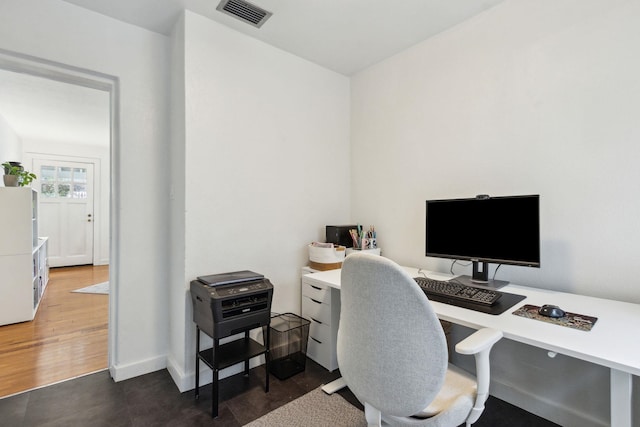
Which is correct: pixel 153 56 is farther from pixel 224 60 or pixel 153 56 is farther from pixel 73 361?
pixel 73 361

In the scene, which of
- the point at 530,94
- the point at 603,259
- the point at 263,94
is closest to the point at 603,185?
the point at 603,259

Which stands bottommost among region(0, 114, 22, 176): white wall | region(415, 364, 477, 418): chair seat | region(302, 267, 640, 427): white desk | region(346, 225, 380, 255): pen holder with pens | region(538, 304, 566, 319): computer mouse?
region(415, 364, 477, 418): chair seat

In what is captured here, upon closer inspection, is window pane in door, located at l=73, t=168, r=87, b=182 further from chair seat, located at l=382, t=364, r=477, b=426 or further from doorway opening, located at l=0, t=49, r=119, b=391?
chair seat, located at l=382, t=364, r=477, b=426

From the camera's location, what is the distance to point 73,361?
92.2 inches

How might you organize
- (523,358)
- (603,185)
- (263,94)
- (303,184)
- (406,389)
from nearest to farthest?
(406,389)
(603,185)
(523,358)
(263,94)
(303,184)

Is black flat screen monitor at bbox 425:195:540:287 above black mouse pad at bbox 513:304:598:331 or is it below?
above

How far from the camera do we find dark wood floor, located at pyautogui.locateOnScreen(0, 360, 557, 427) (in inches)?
66.1

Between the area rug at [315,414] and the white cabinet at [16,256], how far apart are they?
3.03 meters

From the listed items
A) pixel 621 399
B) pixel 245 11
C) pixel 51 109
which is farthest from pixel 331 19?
pixel 51 109

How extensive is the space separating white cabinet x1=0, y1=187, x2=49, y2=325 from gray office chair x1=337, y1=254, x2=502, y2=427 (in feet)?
12.2

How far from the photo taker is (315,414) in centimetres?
174

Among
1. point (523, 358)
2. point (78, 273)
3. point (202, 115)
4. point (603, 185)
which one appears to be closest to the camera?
point (603, 185)

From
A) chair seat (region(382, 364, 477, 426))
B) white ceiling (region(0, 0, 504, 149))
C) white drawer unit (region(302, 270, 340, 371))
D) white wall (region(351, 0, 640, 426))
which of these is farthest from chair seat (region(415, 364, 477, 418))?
white ceiling (region(0, 0, 504, 149))

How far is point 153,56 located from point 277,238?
1612mm
